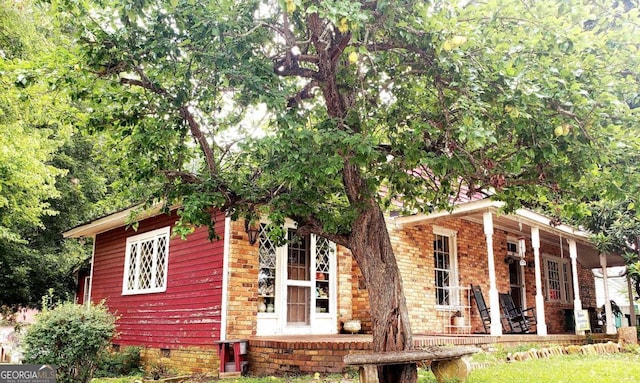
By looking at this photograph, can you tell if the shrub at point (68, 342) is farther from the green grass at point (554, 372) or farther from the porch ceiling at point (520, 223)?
the porch ceiling at point (520, 223)

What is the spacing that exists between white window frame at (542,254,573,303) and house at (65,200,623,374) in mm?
1163

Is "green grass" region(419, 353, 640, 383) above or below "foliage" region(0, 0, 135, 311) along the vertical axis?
below

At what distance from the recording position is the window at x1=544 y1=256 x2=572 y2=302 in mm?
15117

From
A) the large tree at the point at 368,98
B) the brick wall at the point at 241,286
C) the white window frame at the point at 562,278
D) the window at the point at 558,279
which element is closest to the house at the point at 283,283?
the brick wall at the point at 241,286

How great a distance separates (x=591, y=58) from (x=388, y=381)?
3904 mm

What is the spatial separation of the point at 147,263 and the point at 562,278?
38.5 ft

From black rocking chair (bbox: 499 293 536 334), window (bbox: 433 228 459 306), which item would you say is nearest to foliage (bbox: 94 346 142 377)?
window (bbox: 433 228 459 306)

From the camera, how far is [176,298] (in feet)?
33.4

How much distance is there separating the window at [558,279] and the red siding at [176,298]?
32.6ft

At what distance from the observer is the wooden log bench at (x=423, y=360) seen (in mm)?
5461

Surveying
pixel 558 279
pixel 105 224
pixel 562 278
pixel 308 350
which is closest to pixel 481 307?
pixel 308 350

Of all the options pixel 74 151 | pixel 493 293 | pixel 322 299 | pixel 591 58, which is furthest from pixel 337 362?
pixel 74 151

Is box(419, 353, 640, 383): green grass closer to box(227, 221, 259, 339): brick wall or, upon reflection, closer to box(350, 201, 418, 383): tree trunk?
box(350, 201, 418, 383): tree trunk

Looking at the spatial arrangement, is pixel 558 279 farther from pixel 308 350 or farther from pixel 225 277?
pixel 225 277
